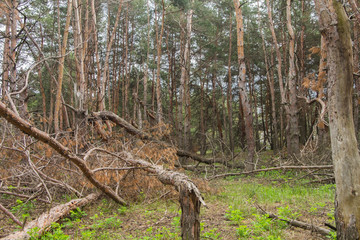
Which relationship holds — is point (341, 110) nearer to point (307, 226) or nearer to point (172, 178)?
point (307, 226)

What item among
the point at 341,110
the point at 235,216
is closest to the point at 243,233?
the point at 235,216

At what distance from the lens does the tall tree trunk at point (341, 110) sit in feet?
8.68

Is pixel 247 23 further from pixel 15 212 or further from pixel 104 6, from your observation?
pixel 15 212

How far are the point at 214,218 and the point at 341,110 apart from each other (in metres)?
2.92

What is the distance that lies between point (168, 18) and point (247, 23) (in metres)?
5.82

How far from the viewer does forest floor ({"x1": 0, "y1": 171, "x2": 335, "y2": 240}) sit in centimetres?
382

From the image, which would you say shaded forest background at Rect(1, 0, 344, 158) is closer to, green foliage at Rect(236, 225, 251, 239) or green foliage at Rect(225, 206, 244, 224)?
green foliage at Rect(225, 206, 244, 224)

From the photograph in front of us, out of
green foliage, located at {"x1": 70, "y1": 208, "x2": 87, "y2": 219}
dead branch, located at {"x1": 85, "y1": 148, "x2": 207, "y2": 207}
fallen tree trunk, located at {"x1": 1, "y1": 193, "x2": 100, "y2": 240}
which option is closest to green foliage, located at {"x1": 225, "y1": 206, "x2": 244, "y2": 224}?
dead branch, located at {"x1": 85, "y1": 148, "x2": 207, "y2": 207}

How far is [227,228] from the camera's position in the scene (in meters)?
4.18

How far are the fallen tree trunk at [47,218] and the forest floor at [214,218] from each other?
13cm

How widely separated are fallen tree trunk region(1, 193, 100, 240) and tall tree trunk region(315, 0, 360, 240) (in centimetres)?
380

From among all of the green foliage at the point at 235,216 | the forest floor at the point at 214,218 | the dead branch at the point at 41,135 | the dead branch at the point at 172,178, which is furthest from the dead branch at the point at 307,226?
the dead branch at the point at 41,135

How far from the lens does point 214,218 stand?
4.78 meters

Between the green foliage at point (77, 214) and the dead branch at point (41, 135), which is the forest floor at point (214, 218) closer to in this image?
the green foliage at point (77, 214)
